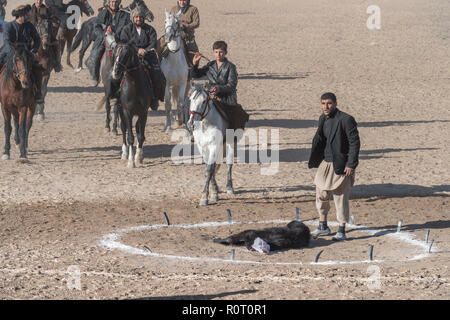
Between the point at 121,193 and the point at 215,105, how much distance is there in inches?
88.5

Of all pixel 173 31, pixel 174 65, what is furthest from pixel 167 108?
pixel 173 31

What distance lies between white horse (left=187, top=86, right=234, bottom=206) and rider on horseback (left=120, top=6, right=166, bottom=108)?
3.71 meters

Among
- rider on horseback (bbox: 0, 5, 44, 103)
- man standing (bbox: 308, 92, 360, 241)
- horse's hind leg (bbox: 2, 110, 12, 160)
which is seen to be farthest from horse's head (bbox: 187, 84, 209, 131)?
horse's hind leg (bbox: 2, 110, 12, 160)

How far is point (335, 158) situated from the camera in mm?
11867

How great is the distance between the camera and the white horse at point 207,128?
13.2 m

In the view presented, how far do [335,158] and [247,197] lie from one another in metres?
2.93

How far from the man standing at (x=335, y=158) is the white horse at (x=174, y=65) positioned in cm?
703

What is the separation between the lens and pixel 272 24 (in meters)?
40.5

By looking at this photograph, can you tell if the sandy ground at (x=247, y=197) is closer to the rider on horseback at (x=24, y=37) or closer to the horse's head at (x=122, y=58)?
the rider on horseback at (x=24, y=37)

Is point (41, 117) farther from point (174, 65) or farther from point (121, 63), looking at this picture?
point (121, 63)

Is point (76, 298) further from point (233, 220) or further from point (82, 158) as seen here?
point (82, 158)

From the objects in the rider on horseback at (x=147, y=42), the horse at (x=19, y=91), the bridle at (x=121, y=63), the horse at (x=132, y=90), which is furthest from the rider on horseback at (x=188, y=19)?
the horse at (x=19, y=91)
